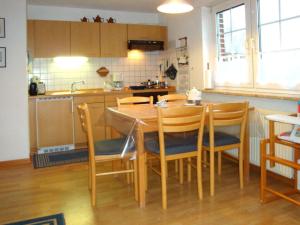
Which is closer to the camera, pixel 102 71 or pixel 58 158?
pixel 58 158

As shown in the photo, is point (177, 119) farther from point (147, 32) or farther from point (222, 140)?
point (147, 32)

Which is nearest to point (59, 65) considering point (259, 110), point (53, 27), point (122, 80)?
point (53, 27)

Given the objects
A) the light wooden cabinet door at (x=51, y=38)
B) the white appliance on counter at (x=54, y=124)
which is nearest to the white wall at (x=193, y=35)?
the light wooden cabinet door at (x=51, y=38)

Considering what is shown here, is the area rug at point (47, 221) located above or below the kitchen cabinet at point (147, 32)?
below

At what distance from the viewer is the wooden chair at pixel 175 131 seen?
2305 millimetres

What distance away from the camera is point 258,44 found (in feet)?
10.7

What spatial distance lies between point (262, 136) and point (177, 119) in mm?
1153

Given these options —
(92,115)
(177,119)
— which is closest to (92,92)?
(92,115)

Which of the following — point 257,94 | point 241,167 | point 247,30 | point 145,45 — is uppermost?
point 145,45

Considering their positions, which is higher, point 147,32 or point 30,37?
point 147,32

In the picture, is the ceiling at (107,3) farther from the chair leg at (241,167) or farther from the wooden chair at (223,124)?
the chair leg at (241,167)

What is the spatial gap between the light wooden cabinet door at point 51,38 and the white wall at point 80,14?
12.1 inches

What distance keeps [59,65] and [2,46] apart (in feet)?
3.83

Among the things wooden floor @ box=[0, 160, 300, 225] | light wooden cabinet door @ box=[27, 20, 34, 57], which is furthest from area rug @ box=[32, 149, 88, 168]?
light wooden cabinet door @ box=[27, 20, 34, 57]
